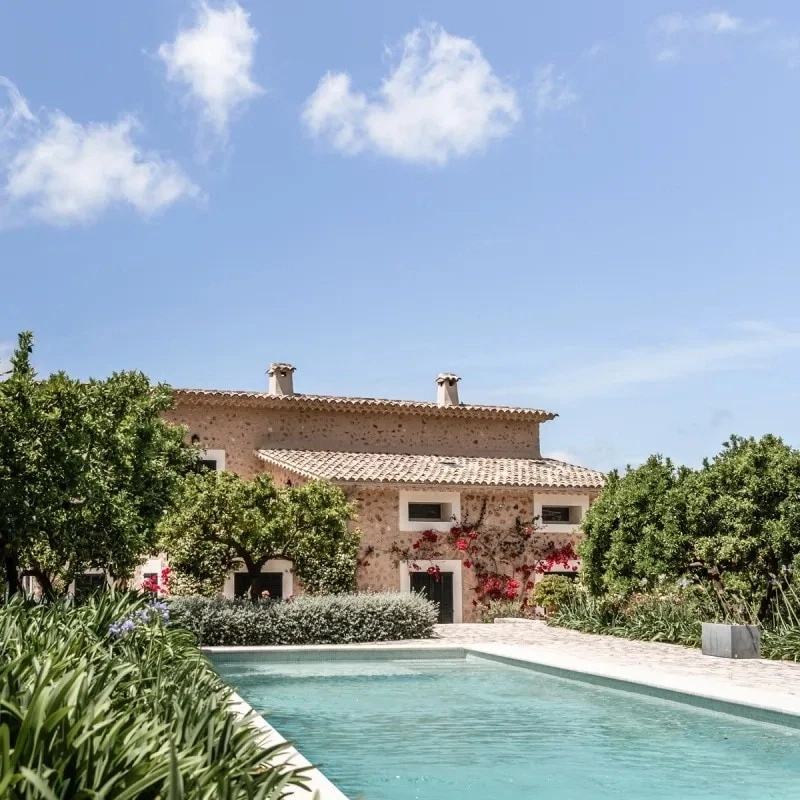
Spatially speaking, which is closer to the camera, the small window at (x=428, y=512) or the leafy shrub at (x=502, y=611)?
the leafy shrub at (x=502, y=611)

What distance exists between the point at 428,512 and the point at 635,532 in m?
7.67

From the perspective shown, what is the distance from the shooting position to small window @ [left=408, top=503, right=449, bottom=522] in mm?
26531

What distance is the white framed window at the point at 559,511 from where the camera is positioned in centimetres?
2739

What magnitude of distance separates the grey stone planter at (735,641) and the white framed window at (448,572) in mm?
10481

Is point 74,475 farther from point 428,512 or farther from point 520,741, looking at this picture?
point 428,512

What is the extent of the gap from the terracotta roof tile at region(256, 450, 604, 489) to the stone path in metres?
4.73

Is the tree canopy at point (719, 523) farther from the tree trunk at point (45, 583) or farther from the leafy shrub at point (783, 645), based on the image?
the tree trunk at point (45, 583)

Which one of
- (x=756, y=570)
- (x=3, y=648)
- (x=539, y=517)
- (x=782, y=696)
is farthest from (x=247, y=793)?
(x=539, y=517)

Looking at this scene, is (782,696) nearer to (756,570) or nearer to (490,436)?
(756,570)

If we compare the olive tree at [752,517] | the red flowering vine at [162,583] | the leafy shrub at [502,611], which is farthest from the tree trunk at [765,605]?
the red flowering vine at [162,583]

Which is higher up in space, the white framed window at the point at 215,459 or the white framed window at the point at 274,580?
the white framed window at the point at 215,459

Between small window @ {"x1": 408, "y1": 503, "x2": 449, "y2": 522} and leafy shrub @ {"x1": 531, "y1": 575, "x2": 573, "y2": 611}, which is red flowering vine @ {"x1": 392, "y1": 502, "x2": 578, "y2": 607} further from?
leafy shrub @ {"x1": 531, "y1": 575, "x2": 573, "y2": 611}

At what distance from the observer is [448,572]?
26.4m

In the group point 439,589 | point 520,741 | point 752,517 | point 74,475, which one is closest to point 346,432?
point 439,589
